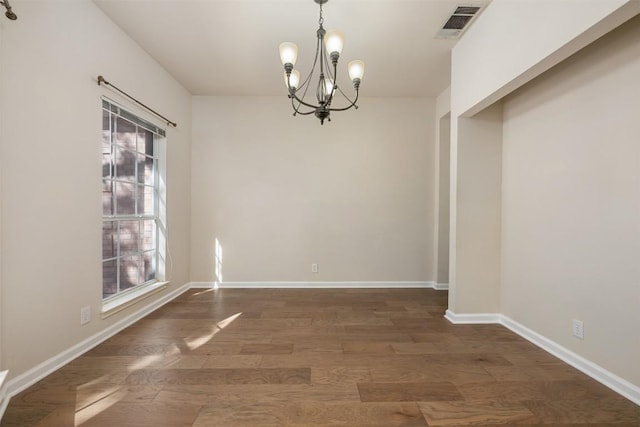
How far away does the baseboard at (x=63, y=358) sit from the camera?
161 cm

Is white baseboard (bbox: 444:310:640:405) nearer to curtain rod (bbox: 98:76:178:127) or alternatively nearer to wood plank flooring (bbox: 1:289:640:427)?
wood plank flooring (bbox: 1:289:640:427)

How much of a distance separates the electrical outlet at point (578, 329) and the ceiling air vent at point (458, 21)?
2602 millimetres

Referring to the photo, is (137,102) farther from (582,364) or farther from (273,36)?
(582,364)

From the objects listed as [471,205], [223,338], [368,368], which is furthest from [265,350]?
[471,205]

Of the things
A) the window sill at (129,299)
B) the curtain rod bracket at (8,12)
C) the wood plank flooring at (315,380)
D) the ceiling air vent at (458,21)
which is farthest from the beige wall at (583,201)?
the window sill at (129,299)

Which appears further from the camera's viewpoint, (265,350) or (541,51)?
(265,350)

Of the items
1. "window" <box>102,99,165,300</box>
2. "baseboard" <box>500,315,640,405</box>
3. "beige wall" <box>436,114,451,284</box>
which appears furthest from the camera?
"beige wall" <box>436,114,451,284</box>

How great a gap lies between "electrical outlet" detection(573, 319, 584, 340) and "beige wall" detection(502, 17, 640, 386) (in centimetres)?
3

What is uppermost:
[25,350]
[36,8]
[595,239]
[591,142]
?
[36,8]

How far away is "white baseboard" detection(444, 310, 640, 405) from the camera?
1.62 m

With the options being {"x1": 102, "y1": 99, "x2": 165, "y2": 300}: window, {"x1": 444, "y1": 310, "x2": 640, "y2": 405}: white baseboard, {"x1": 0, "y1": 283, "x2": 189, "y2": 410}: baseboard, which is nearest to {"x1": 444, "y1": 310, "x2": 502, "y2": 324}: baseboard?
{"x1": 444, "y1": 310, "x2": 640, "y2": 405}: white baseboard

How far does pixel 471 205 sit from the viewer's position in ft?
8.86

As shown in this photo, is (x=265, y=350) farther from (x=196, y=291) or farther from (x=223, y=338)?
(x=196, y=291)

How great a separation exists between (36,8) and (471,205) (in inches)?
151
